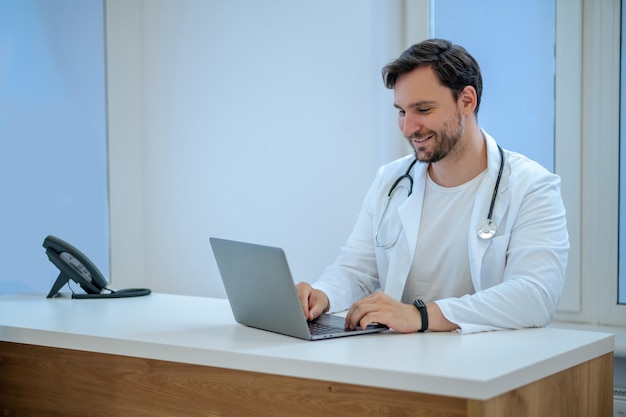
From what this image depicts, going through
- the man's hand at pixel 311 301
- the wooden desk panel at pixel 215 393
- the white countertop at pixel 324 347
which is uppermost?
the man's hand at pixel 311 301

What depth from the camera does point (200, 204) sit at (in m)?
3.71

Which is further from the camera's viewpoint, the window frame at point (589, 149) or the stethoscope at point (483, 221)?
the window frame at point (589, 149)

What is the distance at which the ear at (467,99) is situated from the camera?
8.14ft

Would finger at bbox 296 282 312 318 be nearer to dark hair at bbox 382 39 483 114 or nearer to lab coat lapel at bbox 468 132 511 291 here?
lab coat lapel at bbox 468 132 511 291

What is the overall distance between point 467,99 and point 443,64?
0.14 metres

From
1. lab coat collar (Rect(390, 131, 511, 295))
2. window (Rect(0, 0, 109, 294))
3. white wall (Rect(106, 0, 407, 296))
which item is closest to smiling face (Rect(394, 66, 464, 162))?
lab coat collar (Rect(390, 131, 511, 295))

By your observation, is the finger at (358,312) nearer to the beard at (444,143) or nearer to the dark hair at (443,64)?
the beard at (444,143)

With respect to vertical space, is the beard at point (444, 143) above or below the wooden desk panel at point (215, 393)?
above

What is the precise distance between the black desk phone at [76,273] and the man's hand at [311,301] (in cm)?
69

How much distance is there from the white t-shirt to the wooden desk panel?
553 millimetres

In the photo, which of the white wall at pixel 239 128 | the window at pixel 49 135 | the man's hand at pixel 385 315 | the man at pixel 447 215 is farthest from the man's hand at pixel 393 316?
the window at pixel 49 135

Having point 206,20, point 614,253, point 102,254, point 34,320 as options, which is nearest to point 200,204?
point 102,254

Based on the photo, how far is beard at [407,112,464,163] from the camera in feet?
8.02

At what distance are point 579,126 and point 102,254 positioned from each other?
2.00m
